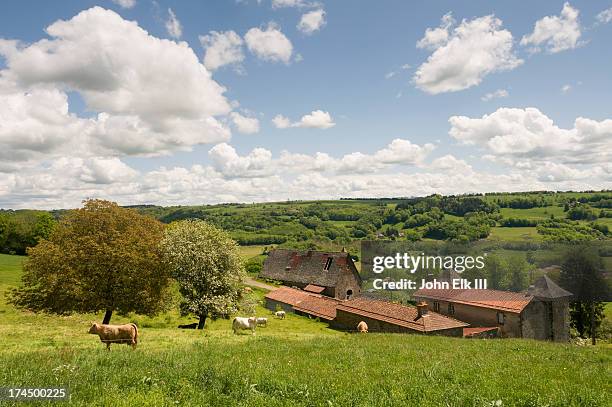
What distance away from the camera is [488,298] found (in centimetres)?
5369

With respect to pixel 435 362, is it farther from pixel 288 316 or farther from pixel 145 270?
pixel 288 316

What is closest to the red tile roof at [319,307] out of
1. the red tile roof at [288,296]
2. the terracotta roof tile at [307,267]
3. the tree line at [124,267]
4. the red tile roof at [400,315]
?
the red tile roof at [288,296]

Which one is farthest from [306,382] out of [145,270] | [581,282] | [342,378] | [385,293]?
[385,293]

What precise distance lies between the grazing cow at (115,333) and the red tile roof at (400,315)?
3073 cm

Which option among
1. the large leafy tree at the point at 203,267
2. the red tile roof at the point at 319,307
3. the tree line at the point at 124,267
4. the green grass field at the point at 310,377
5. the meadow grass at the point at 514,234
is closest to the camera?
the green grass field at the point at 310,377

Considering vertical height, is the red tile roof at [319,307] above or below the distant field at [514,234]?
below

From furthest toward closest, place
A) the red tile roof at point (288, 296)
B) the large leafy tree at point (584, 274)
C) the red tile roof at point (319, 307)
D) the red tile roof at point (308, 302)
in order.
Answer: the red tile roof at point (288, 296) < the red tile roof at point (308, 302) < the red tile roof at point (319, 307) < the large leafy tree at point (584, 274)

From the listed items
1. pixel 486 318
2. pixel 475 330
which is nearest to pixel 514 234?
pixel 486 318

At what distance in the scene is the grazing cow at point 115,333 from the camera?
18.2 metres

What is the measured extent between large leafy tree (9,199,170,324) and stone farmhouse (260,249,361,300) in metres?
45.5

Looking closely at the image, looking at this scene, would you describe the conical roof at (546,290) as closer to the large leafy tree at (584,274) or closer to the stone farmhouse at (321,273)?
the large leafy tree at (584,274)

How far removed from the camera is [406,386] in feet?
36.2

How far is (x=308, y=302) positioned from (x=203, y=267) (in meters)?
30.2

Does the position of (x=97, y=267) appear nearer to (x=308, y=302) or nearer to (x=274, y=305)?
(x=308, y=302)
